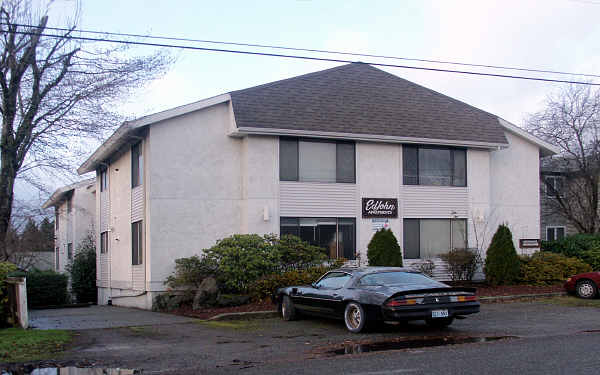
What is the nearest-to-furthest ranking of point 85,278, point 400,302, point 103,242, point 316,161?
1. point 400,302
2. point 316,161
3. point 103,242
4. point 85,278

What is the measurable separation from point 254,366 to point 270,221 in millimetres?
11398

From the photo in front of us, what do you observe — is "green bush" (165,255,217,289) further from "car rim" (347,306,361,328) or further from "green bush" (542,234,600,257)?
"green bush" (542,234,600,257)

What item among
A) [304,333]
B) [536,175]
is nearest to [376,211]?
[536,175]

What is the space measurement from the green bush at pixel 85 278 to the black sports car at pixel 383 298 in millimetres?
17605

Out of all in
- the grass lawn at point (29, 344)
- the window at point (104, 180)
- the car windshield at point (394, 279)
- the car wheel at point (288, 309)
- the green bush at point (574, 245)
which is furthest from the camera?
the window at point (104, 180)

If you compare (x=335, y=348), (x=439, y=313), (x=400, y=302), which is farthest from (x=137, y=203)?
(x=439, y=313)

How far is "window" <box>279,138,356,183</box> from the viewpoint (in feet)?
67.6

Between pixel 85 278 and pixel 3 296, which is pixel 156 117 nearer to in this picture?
pixel 3 296

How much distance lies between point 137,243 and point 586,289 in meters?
13.8

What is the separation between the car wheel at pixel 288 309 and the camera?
46.9ft

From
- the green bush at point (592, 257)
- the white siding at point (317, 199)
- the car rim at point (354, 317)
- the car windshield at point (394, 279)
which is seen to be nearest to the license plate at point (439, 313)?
the car windshield at point (394, 279)

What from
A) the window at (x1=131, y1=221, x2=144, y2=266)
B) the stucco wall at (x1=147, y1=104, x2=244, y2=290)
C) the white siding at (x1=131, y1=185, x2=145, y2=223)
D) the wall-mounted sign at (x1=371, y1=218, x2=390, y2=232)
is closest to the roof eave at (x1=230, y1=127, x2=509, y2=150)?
the stucco wall at (x1=147, y1=104, x2=244, y2=290)

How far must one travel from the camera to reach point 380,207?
2170cm

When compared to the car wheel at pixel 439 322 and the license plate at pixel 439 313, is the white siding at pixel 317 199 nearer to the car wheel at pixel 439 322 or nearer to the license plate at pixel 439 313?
the car wheel at pixel 439 322
